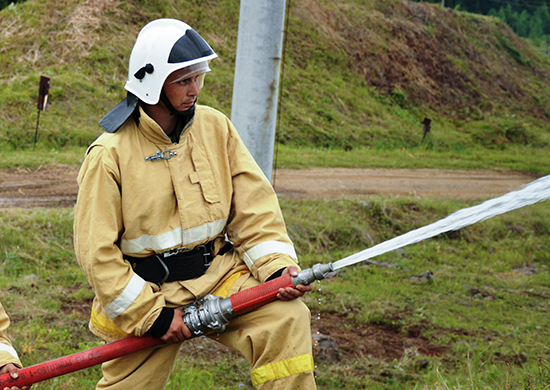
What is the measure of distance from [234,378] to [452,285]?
3.15 metres

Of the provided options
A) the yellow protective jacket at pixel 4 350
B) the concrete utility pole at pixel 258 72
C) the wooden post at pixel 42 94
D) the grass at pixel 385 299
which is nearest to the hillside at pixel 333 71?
the wooden post at pixel 42 94

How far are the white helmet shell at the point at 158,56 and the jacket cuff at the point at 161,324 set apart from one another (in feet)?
3.25

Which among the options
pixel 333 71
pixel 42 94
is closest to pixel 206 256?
pixel 42 94

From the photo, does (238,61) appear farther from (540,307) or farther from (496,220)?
(496,220)

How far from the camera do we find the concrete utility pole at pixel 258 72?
3.68 m

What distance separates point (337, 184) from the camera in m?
9.98

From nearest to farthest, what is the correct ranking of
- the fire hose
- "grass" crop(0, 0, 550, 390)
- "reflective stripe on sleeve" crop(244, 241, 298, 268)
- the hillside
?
the fire hose, "reflective stripe on sleeve" crop(244, 241, 298, 268), "grass" crop(0, 0, 550, 390), the hillside

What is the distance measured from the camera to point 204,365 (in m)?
4.09

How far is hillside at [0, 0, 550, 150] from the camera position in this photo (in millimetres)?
12273

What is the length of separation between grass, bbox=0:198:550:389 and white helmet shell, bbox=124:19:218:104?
4.14 ft

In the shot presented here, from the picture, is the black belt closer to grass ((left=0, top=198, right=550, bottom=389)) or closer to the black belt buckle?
the black belt buckle

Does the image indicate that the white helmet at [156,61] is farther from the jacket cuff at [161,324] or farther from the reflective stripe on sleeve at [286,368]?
the reflective stripe on sleeve at [286,368]

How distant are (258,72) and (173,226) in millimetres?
1525

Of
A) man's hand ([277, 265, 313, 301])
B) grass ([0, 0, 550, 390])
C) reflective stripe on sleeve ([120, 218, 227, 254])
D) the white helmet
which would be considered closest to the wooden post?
grass ([0, 0, 550, 390])
